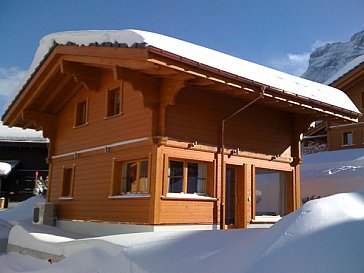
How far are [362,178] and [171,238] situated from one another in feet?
46.7

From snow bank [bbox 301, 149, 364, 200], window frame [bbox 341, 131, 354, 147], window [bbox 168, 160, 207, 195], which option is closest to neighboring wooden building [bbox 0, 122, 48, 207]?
snow bank [bbox 301, 149, 364, 200]

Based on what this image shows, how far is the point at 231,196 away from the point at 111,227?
3.44 meters

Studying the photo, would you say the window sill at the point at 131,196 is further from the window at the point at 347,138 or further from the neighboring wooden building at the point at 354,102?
the window at the point at 347,138

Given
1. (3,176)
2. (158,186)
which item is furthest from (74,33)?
(3,176)

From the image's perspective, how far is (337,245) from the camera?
399 centimetres

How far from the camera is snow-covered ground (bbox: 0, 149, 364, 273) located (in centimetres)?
390

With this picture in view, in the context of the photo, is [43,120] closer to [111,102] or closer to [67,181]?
[67,181]

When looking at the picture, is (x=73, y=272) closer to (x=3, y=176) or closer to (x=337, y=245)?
(x=337, y=245)

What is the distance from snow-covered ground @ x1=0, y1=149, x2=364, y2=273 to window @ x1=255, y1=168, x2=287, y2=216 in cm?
607

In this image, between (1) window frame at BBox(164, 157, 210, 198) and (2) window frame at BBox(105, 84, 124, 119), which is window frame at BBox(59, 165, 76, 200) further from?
(1) window frame at BBox(164, 157, 210, 198)

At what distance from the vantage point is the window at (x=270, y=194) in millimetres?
12051

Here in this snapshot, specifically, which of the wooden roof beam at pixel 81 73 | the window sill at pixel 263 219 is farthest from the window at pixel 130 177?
the window sill at pixel 263 219

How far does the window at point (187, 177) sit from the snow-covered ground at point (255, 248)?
263 centimetres

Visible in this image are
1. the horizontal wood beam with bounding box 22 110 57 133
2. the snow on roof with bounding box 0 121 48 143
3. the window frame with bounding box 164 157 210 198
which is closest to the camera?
the window frame with bounding box 164 157 210 198
